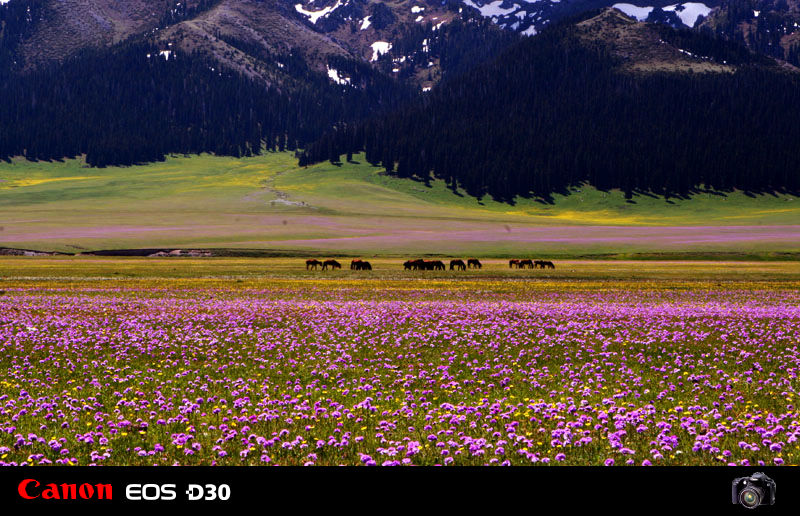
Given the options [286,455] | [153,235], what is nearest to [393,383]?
[286,455]

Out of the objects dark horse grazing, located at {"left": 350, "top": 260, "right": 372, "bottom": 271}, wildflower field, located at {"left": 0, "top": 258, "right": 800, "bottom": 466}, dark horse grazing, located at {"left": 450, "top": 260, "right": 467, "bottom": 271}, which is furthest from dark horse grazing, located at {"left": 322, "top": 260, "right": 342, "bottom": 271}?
wildflower field, located at {"left": 0, "top": 258, "right": 800, "bottom": 466}

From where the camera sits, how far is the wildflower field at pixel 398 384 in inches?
356

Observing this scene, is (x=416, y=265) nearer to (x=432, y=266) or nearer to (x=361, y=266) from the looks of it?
(x=432, y=266)

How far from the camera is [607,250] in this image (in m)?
107

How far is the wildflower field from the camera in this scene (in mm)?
9031

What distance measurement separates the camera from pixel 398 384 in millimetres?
14289
